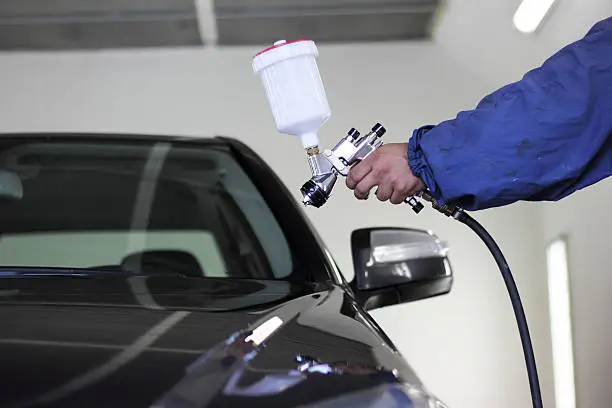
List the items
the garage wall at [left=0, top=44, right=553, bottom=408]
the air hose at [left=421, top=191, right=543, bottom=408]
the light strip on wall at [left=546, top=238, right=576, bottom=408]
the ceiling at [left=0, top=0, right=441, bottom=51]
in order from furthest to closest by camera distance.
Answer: the garage wall at [left=0, top=44, right=553, bottom=408]
the ceiling at [left=0, top=0, right=441, bottom=51]
the light strip on wall at [left=546, top=238, right=576, bottom=408]
the air hose at [left=421, top=191, right=543, bottom=408]

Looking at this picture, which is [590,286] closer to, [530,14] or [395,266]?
[530,14]

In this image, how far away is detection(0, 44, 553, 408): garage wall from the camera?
163 inches

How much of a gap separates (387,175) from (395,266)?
512mm

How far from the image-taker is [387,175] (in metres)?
1.05

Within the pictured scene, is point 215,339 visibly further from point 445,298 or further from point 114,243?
point 445,298

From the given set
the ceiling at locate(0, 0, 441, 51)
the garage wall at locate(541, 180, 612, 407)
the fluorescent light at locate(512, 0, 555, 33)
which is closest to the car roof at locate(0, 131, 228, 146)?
the garage wall at locate(541, 180, 612, 407)

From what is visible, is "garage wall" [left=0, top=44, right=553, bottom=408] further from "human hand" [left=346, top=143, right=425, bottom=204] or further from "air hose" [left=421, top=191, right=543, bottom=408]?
"human hand" [left=346, top=143, right=425, bottom=204]

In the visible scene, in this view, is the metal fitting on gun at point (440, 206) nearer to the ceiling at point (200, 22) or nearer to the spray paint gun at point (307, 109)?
the spray paint gun at point (307, 109)

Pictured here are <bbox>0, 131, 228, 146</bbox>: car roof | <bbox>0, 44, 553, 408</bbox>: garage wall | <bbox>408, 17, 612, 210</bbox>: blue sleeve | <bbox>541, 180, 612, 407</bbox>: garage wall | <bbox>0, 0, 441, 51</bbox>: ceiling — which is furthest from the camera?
<bbox>0, 44, 553, 408</bbox>: garage wall

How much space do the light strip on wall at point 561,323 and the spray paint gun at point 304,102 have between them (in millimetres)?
2807

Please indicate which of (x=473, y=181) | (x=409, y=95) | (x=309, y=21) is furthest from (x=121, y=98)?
(x=473, y=181)

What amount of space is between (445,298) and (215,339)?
139 inches

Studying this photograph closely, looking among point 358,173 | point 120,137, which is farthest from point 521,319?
point 120,137

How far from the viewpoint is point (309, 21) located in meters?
4.11
